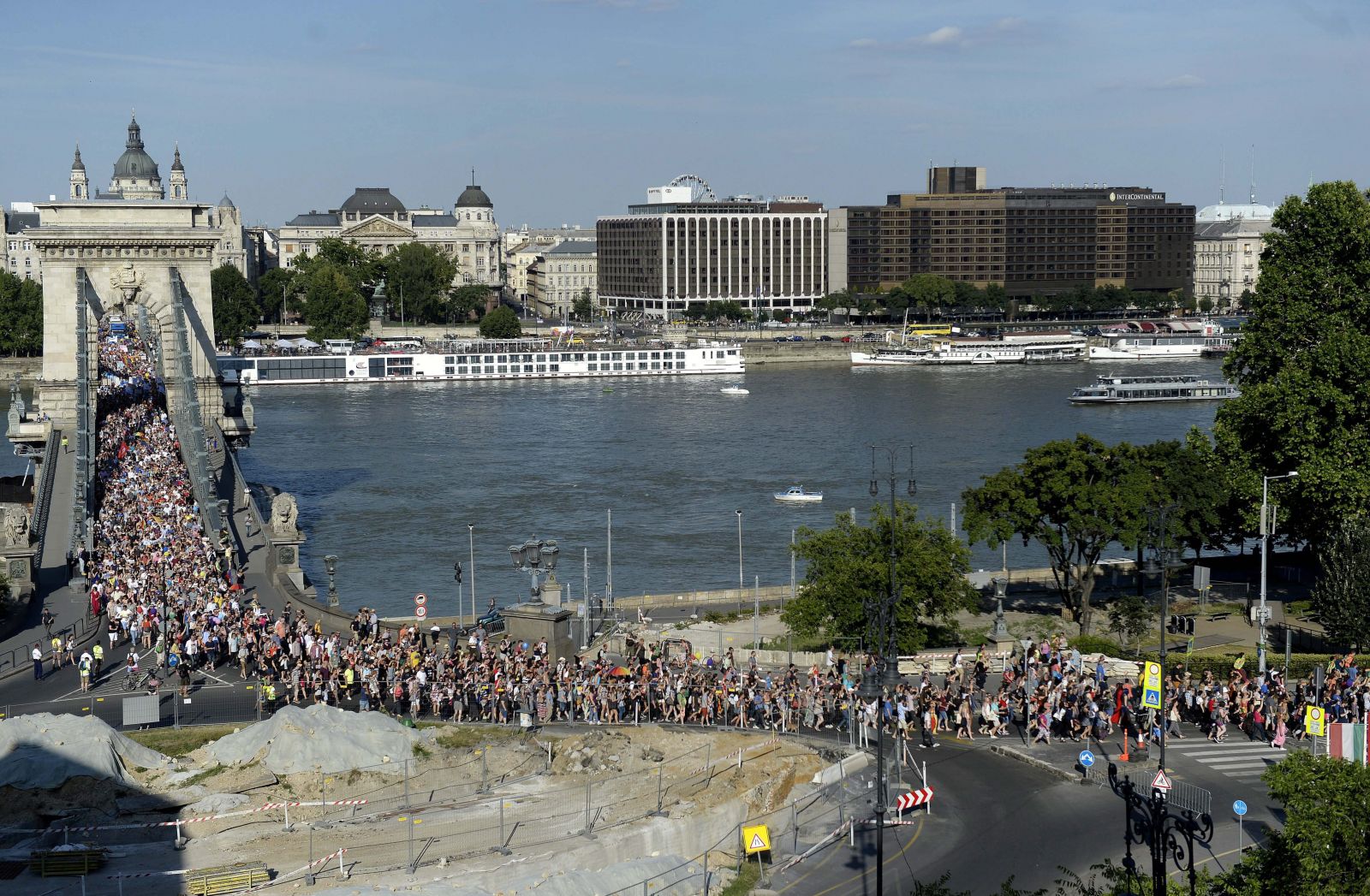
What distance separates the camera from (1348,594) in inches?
1224

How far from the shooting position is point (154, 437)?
4581 cm

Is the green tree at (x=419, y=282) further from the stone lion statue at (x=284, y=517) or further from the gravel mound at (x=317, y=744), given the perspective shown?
the gravel mound at (x=317, y=744)

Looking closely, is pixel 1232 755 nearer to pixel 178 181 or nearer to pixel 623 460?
pixel 623 460

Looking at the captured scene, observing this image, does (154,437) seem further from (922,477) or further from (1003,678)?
(922,477)

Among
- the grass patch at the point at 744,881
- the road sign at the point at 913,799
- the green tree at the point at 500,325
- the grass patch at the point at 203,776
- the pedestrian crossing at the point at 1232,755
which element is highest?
the green tree at the point at 500,325

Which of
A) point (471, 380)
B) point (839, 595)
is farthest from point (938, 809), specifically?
point (471, 380)

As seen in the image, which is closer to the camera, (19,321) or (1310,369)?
(1310,369)

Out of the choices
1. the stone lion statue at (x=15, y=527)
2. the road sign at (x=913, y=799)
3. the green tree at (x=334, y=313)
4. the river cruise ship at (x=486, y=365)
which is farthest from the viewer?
the green tree at (x=334, y=313)

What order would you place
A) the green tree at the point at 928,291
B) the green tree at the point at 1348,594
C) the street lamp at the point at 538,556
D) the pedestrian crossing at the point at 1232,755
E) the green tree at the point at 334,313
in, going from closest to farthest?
1. the pedestrian crossing at the point at 1232,755
2. the street lamp at the point at 538,556
3. the green tree at the point at 1348,594
4. the green tree at the point at 334,313
5. the green tree at the point at 928,291

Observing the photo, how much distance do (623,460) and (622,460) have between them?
0.04 metres

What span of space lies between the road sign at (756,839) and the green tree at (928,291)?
505 ft

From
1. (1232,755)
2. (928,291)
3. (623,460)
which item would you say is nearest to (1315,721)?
(1232,755)

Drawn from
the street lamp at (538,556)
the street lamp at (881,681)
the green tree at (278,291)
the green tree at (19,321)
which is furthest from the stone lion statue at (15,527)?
A: the green tree at (278,291)

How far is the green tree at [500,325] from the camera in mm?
145500
